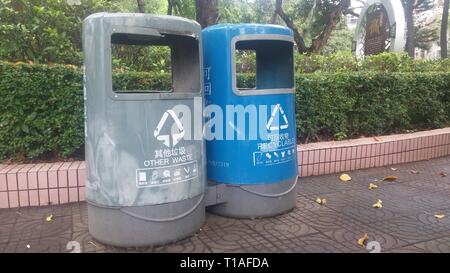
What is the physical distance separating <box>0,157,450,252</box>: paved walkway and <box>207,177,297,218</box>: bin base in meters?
0.07

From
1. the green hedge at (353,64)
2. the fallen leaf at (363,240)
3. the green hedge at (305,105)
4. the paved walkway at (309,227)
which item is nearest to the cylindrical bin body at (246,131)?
the paved walkway at (309,227)

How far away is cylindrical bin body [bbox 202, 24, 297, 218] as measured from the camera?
10.5ft

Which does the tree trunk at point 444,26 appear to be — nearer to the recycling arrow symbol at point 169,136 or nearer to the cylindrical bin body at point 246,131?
the cylindrical bin body at point 246,131

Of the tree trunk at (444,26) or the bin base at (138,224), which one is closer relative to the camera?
the bin base at (138,224)

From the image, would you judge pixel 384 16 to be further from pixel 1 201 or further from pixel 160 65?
pixel 1 201

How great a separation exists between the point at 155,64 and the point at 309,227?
11.1ft

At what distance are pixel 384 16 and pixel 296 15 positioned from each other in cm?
1053

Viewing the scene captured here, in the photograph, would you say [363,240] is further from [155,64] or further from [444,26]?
[444,26]

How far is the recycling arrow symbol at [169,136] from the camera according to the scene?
273 cm

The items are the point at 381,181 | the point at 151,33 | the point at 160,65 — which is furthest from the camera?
the point at 160,65

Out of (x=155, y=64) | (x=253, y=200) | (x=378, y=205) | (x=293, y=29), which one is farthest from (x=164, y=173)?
(x=293, y=29)

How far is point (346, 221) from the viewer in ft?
11.1

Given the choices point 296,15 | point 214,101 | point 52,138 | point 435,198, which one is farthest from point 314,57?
point 296,15

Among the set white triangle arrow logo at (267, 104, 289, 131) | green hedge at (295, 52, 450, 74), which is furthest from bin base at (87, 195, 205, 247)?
green hedge at (295, 52, 450, 74)
